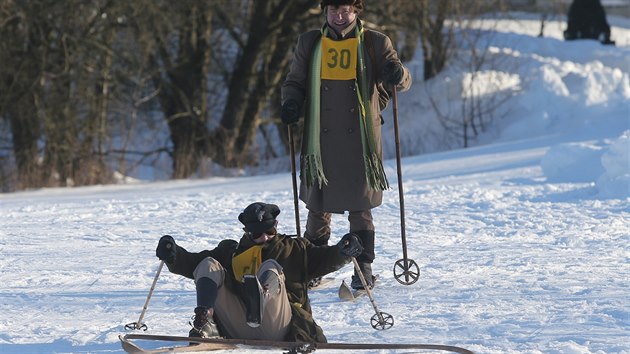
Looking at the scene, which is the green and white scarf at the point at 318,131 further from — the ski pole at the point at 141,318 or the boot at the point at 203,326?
the boot at the point at 203,326

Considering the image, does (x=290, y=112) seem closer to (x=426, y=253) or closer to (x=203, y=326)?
(x=203, y=326)

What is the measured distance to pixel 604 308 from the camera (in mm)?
6312

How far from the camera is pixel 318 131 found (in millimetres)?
6863

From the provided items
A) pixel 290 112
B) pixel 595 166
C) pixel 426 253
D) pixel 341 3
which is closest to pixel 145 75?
pixel 595 166

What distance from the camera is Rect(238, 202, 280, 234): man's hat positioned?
17.7 ft

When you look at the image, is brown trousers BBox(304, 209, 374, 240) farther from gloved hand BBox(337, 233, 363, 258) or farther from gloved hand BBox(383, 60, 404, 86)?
gloved hand BBox(337, 233, 363, 258)

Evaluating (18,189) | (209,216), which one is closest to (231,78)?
(18,189)

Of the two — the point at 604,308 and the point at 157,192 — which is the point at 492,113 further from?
the point at 604,308

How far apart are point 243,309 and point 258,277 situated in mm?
224

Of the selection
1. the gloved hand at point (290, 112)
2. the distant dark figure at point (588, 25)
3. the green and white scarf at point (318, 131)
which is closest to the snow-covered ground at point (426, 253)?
the green and white scarf at point (318, 131)

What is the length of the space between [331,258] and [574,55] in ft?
74.2

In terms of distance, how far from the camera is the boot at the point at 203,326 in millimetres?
5145

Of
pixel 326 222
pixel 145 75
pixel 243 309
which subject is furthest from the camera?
pixel 145 75

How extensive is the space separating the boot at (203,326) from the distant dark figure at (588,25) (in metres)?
25.2
